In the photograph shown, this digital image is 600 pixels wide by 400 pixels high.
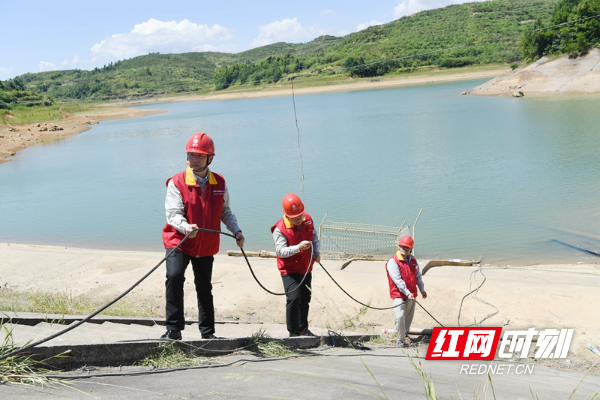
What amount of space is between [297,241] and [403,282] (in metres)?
1.64

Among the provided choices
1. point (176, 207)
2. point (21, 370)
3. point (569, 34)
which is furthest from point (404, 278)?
point (569, 34)

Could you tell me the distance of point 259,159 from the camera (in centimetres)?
3120

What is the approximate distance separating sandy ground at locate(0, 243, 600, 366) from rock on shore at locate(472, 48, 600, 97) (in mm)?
47827

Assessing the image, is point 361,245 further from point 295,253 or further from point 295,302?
point 295,253

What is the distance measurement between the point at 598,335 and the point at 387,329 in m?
2.73

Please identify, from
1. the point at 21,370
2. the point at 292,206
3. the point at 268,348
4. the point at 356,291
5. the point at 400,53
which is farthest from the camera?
the point at 400,53

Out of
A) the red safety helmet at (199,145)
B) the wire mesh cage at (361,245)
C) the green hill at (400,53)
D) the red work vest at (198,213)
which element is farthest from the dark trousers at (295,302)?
the green hill at (400,53)

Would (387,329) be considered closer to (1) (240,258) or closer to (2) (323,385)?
(2) (323,385)

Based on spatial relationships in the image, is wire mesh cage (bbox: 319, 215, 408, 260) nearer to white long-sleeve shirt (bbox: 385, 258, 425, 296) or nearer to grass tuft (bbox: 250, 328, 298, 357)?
white long-sleeve shirt (bbox: 385, 258, 425, 296)

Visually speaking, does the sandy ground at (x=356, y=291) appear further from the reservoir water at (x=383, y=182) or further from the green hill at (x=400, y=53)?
the green hill at (x=400, y=53)

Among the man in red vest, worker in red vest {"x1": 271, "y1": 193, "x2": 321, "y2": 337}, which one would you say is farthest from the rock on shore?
worker in red vest {"x1": 271, "y1": 193, "x2": 321, "y2": 337}

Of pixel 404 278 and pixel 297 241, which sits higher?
pixel 297 241

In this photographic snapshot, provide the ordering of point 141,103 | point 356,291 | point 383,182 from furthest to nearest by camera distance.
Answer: point 141,103 < point 383,182 < point 356,291

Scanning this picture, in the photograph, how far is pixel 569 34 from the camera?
57.2 meters
